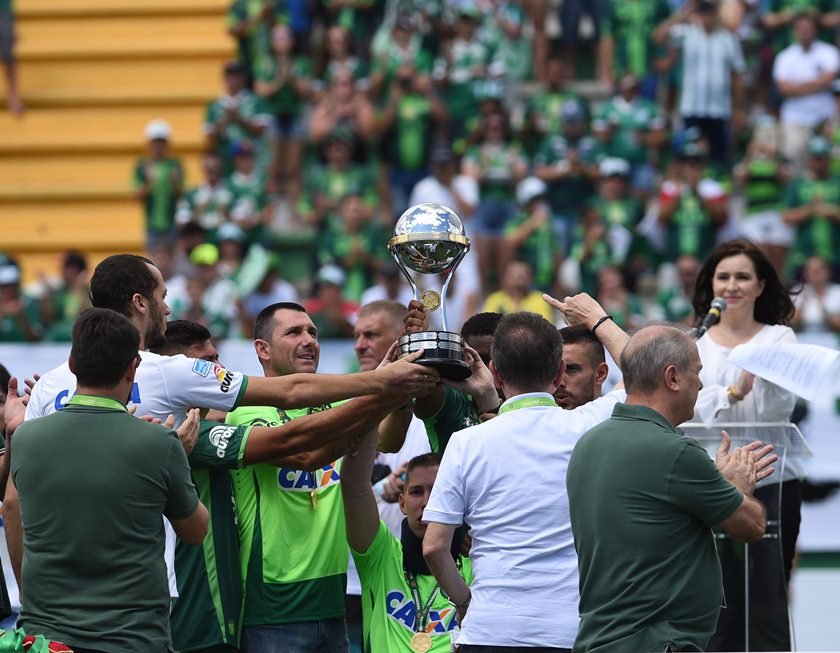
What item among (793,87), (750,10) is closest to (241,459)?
(793,87)

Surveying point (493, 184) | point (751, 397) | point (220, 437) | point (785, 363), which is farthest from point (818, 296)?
point (220, 437)

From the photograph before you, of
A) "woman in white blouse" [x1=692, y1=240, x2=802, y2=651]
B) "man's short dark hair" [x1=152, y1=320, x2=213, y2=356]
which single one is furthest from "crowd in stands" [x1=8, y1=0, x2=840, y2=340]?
"man's short dark hair" [x1=152, y1=320, x2=213, y2=356]

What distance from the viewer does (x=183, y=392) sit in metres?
5.38

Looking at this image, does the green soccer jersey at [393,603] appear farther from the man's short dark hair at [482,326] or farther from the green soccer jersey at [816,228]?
the green soccer jersey at [816,228]

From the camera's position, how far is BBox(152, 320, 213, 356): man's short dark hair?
237 inches

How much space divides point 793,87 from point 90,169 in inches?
277

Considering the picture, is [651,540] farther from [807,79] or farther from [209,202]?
[807,79]

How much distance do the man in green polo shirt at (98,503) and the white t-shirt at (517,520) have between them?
86cm

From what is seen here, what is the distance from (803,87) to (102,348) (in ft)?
33.9

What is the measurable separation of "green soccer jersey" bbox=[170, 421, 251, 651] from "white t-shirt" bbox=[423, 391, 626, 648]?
871 millimetres

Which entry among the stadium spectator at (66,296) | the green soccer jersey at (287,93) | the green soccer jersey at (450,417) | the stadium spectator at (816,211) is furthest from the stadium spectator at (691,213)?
the green soccer jersey at (450,417)

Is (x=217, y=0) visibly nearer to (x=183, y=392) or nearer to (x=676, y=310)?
(x=676, y=310)

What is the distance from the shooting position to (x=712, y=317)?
6.62m

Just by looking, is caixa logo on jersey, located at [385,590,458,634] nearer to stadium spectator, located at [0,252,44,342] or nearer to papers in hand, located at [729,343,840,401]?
papers in hand, located at [729,343,840,401]
